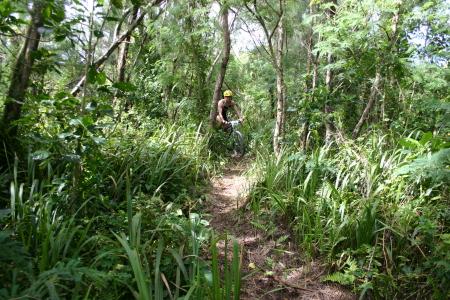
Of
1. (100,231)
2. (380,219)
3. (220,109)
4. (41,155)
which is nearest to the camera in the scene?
(41,155)

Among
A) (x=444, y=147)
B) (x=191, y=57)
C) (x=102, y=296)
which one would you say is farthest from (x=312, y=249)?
(x=191, y=57)

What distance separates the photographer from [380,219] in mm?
2514

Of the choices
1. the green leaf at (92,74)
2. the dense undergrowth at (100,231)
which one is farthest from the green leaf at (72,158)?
the green leaf at (92,74)

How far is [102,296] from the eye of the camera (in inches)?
64.1

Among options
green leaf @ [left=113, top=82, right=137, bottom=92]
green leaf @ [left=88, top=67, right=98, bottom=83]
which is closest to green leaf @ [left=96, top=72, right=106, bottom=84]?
green leaf @ [left=88, top=67, right=98, bottom=83]

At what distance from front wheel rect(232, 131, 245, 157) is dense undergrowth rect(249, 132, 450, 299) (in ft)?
10.2

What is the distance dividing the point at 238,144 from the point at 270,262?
157 inches

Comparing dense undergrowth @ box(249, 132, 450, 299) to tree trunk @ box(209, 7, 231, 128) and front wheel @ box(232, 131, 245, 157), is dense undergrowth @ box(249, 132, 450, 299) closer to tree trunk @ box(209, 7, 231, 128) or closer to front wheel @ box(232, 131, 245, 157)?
tree trunk @ box(209, 7, 231, 128)

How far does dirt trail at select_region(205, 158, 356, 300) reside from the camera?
227 cm

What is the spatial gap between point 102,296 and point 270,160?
106 inches

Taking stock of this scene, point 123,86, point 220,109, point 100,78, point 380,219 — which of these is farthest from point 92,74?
point 220,109

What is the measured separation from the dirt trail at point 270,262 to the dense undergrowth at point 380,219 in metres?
0.12

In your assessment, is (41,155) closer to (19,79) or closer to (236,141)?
(19,79)

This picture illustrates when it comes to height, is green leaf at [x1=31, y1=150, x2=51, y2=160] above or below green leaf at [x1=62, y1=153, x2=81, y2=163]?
above
